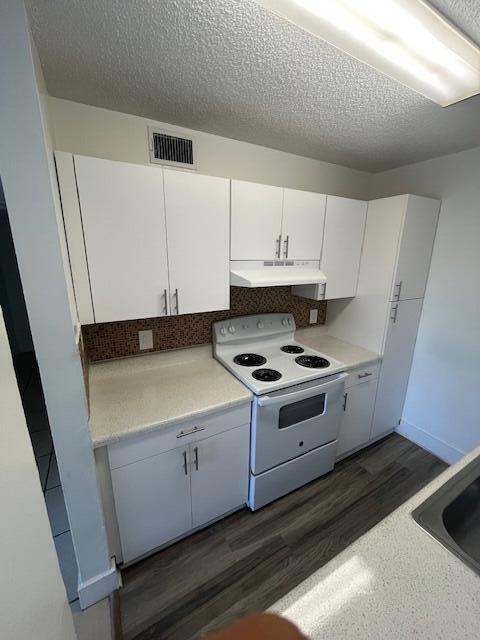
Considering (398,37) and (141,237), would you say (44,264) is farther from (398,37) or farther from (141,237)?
(398,37)

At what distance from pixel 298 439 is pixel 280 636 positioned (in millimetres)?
1480

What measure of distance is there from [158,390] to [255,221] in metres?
1.19

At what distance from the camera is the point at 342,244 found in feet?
6.68

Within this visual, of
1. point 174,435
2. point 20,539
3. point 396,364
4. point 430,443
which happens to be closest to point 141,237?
point 174,435

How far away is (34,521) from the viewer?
52 cm

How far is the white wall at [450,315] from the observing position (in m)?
1.93

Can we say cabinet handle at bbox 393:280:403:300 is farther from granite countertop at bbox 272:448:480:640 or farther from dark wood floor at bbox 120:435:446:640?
granite countertop at bbox 272:448:480:640

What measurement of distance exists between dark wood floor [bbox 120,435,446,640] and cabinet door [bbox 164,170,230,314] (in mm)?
1418

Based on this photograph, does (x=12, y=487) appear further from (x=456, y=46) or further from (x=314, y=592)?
(x=456, y=46)

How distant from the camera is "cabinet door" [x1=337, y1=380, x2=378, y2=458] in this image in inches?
81.4

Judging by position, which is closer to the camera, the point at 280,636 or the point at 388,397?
the point at 280,636

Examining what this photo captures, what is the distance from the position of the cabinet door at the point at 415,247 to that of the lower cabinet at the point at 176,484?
1.62m

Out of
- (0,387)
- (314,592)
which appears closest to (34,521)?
(0,387)

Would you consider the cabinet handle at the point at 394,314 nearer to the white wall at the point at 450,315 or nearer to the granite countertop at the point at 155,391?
the white wall at the point at 450,315
